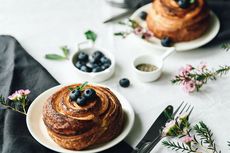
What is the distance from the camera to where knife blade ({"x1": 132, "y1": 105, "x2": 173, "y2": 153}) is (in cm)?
144

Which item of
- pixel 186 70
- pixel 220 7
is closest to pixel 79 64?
pixel 186 70

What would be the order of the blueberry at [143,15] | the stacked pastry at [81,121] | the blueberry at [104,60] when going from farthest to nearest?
the blueberry at [143,15] < the blueberry at [104,60] < the stacked pastry at [81,121]

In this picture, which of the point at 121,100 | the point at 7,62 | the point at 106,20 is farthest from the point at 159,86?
the point at 7,62

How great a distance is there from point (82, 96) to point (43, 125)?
0.18m

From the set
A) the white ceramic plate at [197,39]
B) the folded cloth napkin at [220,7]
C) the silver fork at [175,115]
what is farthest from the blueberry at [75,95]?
the folded cloth napkin at [220,7]

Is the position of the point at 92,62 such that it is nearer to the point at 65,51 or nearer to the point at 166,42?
the point at 65,51

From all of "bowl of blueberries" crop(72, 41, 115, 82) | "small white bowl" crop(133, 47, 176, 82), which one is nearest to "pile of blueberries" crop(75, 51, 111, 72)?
"bowl of blueberries" crop(72, 41, 115, 82)

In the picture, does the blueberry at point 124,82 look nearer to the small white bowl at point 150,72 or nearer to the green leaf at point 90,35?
the small white bowl at point 150,72

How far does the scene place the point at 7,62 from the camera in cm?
181

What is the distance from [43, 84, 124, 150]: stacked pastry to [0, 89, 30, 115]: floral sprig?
0.13m

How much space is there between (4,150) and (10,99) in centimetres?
21

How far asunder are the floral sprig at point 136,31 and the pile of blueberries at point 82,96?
54 centimetres

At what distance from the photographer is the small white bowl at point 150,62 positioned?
5.62 feet

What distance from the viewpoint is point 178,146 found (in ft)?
4.65
